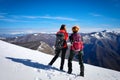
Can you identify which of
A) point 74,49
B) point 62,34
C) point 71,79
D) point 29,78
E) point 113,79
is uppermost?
point 62,34

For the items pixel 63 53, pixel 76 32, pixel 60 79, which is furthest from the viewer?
pixel 63 53

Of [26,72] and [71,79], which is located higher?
[26,72]

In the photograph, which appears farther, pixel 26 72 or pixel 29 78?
pixel 26 72

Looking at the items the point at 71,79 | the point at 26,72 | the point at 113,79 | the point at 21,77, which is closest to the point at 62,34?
the point at 71,79

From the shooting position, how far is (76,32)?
11.5 metres

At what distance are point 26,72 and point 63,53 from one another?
409 cm

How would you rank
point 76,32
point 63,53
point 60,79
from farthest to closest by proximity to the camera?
point 63,53 < point 76,32 < point 60,79

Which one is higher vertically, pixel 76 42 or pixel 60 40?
pixel 60 40

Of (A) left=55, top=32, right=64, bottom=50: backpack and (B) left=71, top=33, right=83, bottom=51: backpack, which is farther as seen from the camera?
(A) left=55, top=32, right=64, bottom=50: backpack

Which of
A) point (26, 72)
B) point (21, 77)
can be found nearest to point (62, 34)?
point (26, 72)

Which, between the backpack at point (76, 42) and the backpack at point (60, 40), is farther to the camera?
the backpack at point (60, 40)

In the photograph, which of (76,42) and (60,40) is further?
(60,40)

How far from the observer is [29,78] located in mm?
7973

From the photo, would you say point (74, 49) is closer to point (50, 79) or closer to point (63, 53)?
point (63, 53)
